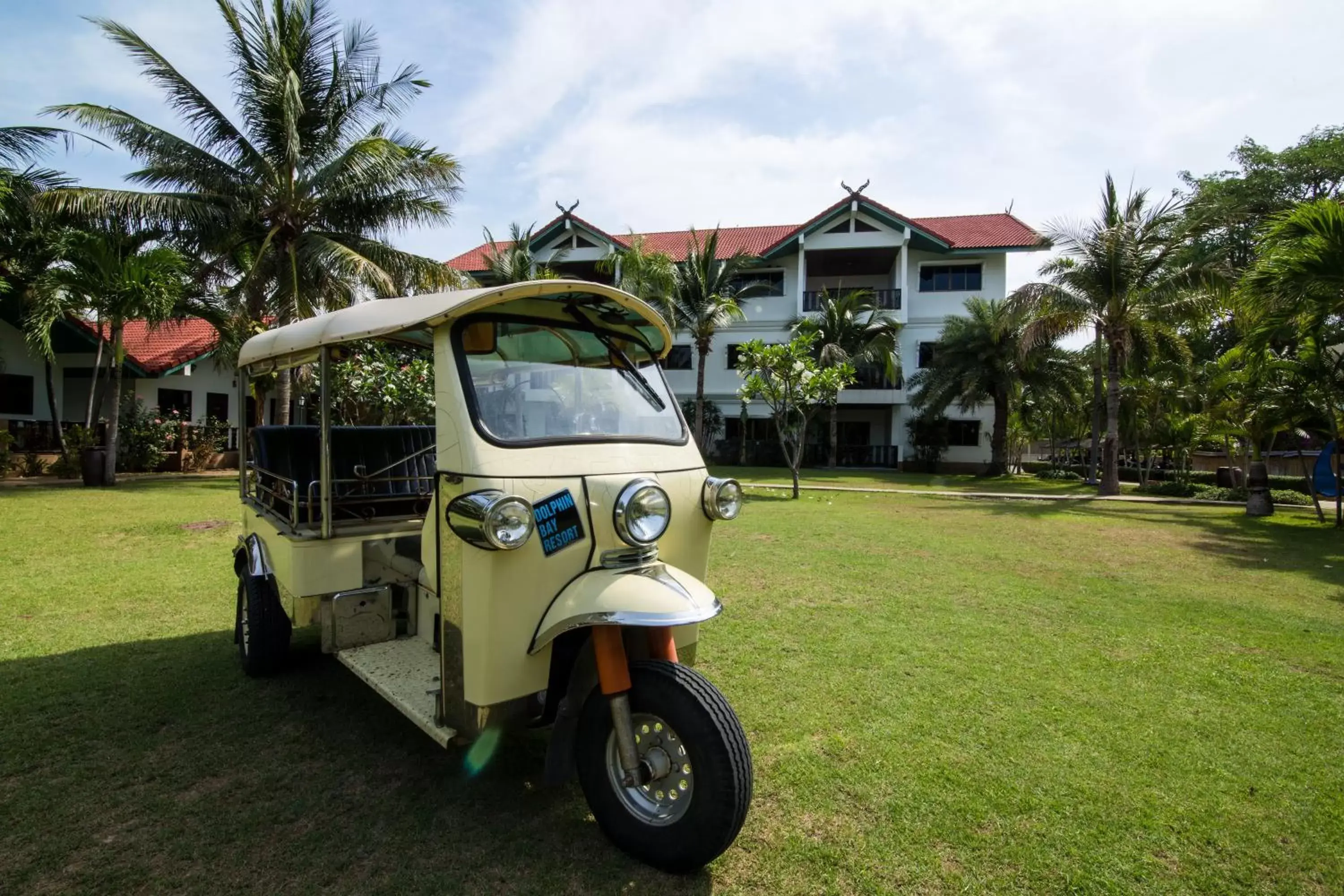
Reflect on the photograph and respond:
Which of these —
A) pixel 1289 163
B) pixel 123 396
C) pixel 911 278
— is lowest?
pixel 123 396

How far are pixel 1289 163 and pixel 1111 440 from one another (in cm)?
2185

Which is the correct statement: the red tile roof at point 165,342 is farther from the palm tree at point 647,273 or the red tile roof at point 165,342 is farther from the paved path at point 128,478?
the palm tree at point 647,273

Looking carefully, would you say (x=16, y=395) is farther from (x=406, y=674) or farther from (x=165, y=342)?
(x=406, y=674)

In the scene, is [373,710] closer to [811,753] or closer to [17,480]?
[811,753]

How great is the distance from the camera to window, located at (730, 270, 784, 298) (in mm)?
30594

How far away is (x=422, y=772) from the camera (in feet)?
11.1

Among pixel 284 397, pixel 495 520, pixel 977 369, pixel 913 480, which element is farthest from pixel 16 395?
pixel 977 369

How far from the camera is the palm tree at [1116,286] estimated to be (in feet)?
56.5

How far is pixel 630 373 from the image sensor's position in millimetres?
3662

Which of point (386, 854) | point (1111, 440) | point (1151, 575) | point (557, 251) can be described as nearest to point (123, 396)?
point (557, 251)

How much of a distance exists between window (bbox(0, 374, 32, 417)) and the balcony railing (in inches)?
975

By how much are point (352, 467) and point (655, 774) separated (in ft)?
11.3

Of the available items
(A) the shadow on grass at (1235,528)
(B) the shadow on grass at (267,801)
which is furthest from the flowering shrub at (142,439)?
(A) the shadow on grass at (1235,528)

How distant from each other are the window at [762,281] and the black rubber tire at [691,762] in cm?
2864
